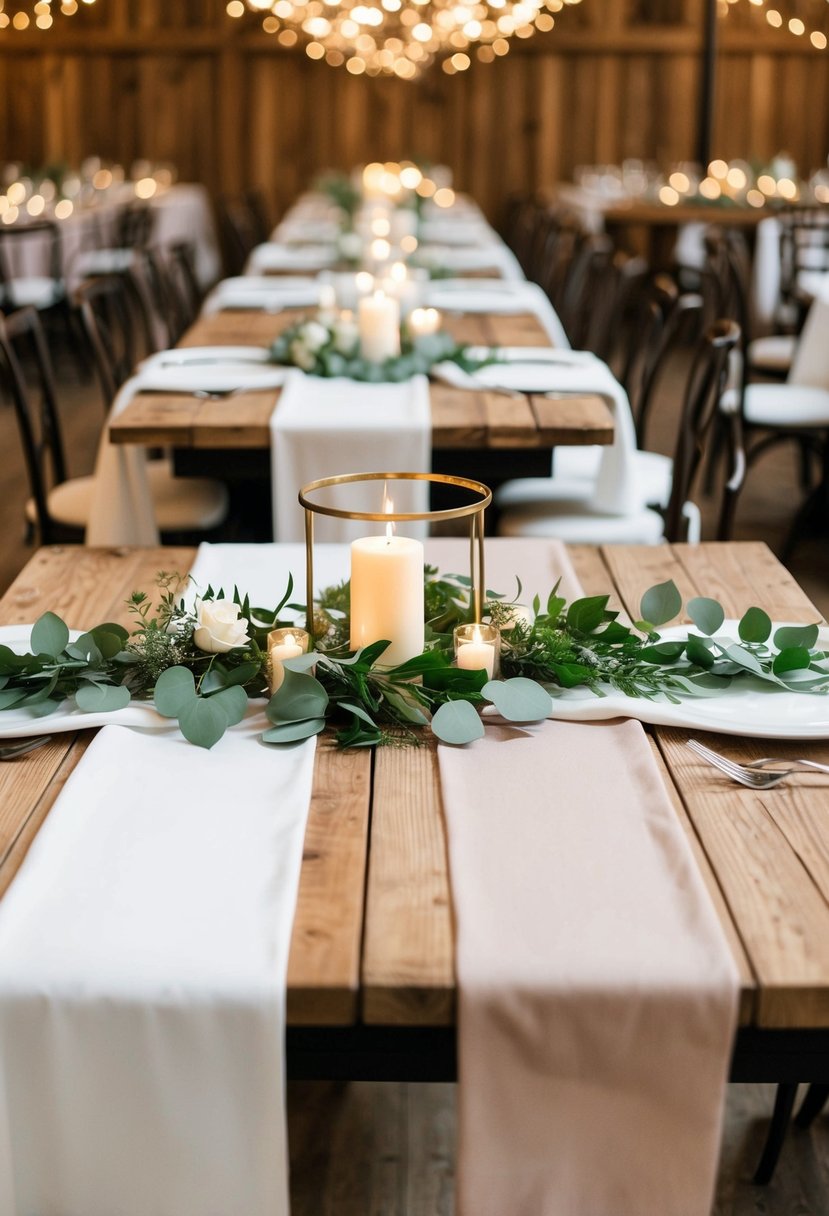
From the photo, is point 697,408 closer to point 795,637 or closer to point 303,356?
point 303,356

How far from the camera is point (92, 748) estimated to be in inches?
48.5

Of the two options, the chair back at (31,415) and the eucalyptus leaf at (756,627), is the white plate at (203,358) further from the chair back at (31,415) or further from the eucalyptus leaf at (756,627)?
the eucalyptus leaf at (756,627)

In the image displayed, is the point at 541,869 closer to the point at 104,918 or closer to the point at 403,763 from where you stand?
the point at 403,763

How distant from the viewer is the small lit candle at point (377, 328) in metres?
3.05

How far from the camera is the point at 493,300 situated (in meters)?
4.48

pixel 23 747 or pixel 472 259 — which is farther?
pixel 472 259

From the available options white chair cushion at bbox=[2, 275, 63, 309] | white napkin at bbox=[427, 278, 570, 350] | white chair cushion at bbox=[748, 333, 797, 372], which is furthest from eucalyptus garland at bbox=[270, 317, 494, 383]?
white chair cushion at bbox=[2, 275, 63, 309]

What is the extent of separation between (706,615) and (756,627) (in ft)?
0.18

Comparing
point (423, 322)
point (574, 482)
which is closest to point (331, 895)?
point (574, 482)

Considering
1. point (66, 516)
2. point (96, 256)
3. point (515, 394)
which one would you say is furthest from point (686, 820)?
point (96, 256)

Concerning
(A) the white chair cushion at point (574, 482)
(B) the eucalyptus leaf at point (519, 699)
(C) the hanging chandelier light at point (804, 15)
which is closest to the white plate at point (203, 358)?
(A) the white chair cushion at point (574, 482)

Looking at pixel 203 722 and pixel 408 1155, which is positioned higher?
pixel 203 722

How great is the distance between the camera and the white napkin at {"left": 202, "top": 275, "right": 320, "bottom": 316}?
441 cm

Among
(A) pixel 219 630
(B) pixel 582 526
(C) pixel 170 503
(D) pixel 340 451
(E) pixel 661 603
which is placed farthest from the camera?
(C) pixel 170 503
